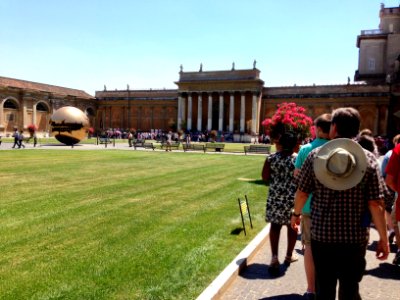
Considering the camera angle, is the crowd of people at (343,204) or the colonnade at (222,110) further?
the colonnade at (222,110)

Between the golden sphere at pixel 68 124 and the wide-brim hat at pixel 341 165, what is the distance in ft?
109

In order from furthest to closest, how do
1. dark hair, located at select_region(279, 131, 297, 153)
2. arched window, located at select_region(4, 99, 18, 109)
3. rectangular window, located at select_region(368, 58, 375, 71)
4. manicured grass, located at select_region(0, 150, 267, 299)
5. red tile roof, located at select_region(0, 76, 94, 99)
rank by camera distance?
rectangular window, located at select_region(368, 58, 375, 71), red tile roof, located at select_region(0, 76, 94, 99), arched window, located at select_region(4, 99, 18, 109), dark hair, located at select_region(279, 131, 297, 153), manicured grass, located at select_region(0, 150, 267, 299)

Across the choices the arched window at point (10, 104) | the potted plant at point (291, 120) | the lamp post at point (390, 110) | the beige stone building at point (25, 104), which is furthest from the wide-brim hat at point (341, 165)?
the arched window at point (10, 104)

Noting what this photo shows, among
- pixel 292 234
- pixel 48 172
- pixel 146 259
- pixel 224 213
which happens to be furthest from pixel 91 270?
pixel 48 172

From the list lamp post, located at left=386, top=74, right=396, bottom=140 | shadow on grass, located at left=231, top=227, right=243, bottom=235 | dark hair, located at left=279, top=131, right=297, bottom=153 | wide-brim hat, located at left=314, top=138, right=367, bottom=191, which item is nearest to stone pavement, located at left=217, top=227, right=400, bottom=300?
shadow on grass, located at left=231, top=227, right=243, bottom=235

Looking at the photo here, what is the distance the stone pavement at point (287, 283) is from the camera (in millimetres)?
4715

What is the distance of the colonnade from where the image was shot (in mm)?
64625

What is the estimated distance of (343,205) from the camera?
3.07 m

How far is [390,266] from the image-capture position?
19.4ft

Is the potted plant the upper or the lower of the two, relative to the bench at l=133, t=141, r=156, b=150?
upper

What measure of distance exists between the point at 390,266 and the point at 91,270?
→ 4.66m

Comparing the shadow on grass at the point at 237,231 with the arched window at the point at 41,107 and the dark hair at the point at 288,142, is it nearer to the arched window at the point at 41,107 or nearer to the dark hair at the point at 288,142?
the dark hair at the point at 288,142

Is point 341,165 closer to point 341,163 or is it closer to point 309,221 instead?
point 341,163

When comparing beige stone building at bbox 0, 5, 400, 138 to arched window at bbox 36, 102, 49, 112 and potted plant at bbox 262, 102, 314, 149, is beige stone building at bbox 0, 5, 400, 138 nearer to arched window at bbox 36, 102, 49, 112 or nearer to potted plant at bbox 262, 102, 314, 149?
arched window at bbox 36, 102, 49, 112
